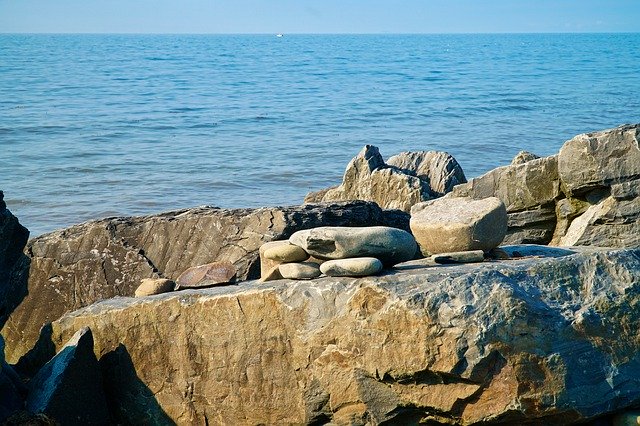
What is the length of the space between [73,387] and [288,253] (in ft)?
5.05

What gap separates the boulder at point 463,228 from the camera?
6.00m

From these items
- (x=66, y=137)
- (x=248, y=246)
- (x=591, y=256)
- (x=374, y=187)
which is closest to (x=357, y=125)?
(x=66, y=137)

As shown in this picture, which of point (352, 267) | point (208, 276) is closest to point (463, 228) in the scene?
point (352, 267)

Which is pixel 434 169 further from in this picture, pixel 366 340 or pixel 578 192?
pixel 366 340

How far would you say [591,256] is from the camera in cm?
541

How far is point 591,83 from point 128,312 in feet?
125

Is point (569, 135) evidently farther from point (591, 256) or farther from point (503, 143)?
point (591, 256)

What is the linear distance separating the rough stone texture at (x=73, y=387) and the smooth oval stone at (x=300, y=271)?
1275 mm

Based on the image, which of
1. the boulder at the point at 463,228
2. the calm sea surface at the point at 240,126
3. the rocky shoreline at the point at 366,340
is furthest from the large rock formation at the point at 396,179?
the boulder at the point at 463,228

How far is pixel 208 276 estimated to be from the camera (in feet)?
19.9

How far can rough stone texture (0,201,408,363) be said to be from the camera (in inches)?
283

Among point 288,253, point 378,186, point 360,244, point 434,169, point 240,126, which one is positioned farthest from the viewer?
point 240,126

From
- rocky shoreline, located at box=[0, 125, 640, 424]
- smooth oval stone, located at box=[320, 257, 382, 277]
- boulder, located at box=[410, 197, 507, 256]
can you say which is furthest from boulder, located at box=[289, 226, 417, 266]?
boulder, located at box=[410, 197, 507, 256]

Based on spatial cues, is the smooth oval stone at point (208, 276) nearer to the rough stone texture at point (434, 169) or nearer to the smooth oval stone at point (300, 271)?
the smooth oval stone at point (300, 271)
